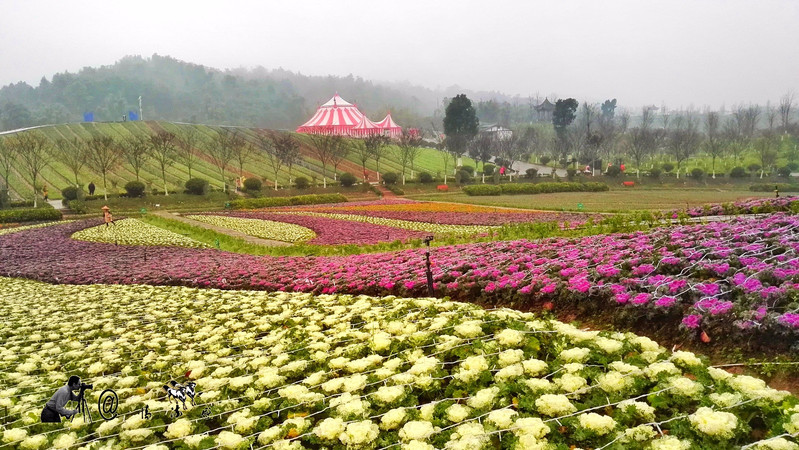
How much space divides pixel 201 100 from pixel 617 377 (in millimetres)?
141199

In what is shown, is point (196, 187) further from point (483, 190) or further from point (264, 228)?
point (483, 190)

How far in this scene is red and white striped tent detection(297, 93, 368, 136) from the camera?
7356cm

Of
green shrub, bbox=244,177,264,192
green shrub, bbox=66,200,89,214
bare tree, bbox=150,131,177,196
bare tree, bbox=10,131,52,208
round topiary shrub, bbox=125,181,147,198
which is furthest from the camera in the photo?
bare tree, bbox=150,131,177,196

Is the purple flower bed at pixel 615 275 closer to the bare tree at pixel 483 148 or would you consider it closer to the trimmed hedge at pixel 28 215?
the trimmed hedge at pixel 28 215

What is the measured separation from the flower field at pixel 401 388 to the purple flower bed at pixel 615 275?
1.15 metres

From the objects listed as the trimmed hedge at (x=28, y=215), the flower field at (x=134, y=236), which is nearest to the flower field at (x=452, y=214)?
the flower field at (x=134, y=236)

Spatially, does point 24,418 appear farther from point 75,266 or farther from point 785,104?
point 785,104

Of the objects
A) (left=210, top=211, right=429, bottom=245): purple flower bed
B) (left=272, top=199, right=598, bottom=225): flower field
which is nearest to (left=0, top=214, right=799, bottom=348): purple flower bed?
(left=210, top=211, right=429, bottom=245): purple flower bed

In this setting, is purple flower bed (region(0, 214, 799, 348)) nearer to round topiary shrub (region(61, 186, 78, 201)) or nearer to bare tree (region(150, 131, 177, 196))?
round topiary shrub (region(61, 186, 78, 201))

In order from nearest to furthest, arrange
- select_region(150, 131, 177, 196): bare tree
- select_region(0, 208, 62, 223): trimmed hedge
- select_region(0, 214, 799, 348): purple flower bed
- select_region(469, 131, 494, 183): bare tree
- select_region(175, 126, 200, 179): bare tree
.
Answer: select_region(0, 214, 799, 348): purple flower bed → select_region(0, 208, 62, 223): trimmed hedge → select_region(150, 131, 177, 196): bare tree → select_region(175, 126, 200, 179): bare tree → select_region(469, 131, 494, 183): bare tree

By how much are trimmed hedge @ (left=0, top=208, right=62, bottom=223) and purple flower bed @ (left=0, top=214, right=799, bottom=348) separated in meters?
22.3

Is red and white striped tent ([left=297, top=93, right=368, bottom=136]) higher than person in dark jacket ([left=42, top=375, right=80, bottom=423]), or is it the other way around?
red and white striped tent ([left=297, top=93, right=368, bottom=136])

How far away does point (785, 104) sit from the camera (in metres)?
71.9

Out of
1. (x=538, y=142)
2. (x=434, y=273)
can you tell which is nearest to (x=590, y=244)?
(x=434, y=273)
